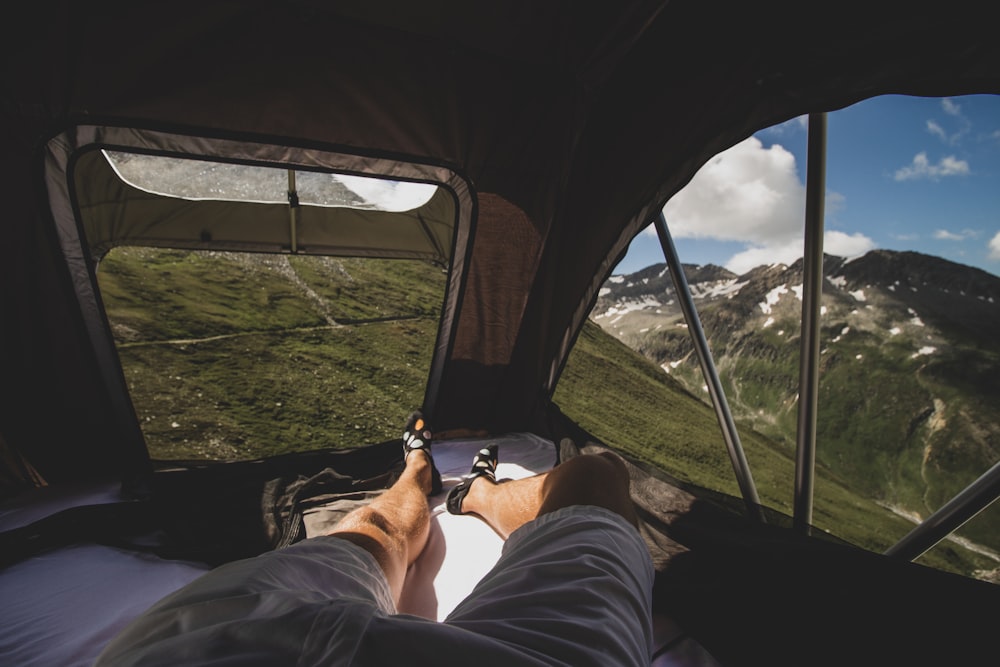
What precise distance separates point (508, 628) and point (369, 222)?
239 centimetres

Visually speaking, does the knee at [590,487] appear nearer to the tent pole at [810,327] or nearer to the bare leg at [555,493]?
the bare leg at [555,493]

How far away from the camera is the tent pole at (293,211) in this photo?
2.21 metres

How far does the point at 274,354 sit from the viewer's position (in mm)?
4094

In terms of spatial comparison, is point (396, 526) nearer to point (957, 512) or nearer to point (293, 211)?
point (957, 512)

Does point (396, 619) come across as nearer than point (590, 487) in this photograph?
Yes

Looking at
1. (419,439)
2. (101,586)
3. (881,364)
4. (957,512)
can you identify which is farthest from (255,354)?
(881,364)

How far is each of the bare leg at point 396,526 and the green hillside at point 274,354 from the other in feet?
3.18

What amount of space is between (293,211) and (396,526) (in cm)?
189

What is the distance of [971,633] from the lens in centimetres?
78

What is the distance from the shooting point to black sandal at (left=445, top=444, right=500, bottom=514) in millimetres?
1612

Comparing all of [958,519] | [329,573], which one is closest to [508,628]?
[329,573]

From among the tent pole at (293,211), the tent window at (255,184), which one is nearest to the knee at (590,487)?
the tent window at (255,184)

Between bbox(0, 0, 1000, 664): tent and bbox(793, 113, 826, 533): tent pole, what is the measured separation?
0.13 meters

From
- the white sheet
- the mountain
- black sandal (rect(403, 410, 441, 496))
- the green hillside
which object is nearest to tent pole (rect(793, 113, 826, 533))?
the green hillside
